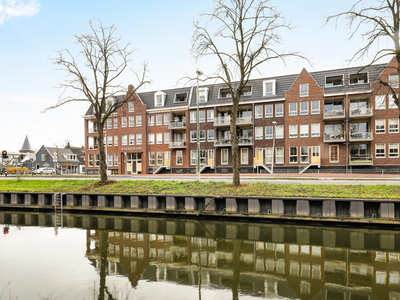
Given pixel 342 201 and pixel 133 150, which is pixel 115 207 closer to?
pixel 342 201

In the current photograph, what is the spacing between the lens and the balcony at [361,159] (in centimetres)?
3725

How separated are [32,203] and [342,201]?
2050cm

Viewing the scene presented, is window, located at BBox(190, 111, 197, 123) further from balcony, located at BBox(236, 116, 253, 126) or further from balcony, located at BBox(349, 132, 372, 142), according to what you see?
balcony, located at BBox(349, 132, 372, 142)

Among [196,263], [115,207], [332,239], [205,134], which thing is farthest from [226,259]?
[205,134]

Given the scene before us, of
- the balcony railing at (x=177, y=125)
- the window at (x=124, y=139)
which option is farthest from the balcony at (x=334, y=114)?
the window at (x=124, y=139)

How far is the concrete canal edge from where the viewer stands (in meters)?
14.3

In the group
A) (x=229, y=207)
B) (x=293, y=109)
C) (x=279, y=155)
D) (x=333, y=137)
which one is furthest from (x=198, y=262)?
(x=293, y=109)

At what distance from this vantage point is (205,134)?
152ft

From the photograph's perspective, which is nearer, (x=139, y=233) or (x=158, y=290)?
(x=158, y=290)

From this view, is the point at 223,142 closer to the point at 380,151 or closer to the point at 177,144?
the point at 177,144

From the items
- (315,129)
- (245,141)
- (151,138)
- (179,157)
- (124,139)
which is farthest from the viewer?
(124,139)

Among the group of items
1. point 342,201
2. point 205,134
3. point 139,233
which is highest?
point 205,134

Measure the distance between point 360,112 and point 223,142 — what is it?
18.6 m

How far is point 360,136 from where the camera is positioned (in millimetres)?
37656
